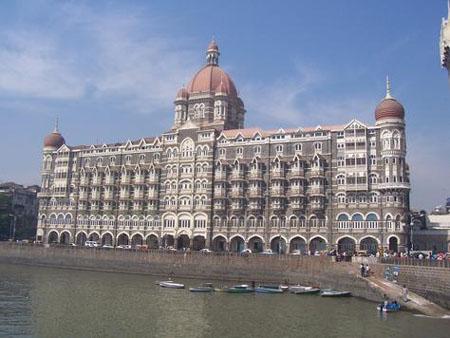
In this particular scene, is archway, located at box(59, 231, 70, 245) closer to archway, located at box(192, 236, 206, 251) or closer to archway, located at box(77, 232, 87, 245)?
archway, located at box(77, 232, 87, 245)

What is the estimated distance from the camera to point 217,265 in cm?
8444

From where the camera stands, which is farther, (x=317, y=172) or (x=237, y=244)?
(x=237, y=244)

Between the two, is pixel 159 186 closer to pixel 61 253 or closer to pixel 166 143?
pixel 166 143

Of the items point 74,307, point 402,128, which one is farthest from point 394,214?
point 74,307

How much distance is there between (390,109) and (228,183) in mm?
33231

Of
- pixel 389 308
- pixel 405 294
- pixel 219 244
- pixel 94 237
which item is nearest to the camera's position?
pixel 389 308

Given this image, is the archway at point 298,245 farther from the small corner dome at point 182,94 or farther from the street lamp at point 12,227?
the street lamp at point 12,227

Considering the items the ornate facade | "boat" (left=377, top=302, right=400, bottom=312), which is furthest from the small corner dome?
"boat" (left=377, top=302, right=400, bottom=312)

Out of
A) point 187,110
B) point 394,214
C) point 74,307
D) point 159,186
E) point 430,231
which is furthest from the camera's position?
point 187,110

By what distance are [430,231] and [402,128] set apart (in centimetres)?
1926

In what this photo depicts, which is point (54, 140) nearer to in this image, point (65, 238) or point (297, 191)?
point (65, 238)

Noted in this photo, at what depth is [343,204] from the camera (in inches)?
3533

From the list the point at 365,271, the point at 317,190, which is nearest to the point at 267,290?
the point at 365,271

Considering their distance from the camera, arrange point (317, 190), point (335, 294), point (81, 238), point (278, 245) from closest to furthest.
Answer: point (335, 294), point (317, 190), point (278, 245), point (81, 238)
